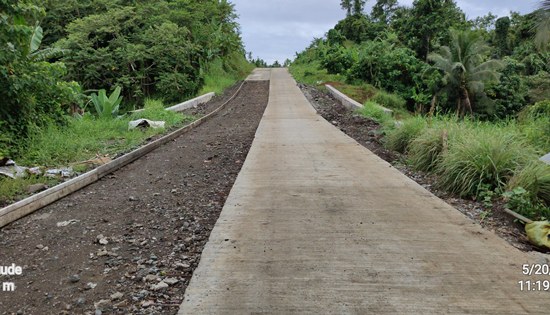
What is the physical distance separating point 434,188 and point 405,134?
274 cm

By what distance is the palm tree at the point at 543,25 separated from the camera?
1230cm

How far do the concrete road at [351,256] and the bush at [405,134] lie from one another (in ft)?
7.93

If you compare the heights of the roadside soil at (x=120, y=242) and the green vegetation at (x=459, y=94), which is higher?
the green vegetation at (x=459, y=94)

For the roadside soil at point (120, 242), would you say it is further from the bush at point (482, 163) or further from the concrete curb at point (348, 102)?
the concrete curb at point (348, 102)

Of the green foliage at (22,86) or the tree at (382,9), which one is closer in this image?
the green foliage at (22,86)

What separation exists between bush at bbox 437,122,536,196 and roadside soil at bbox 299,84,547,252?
0.71ft

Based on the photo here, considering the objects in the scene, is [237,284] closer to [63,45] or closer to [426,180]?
[426,180]

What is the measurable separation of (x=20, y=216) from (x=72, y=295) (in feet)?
7.89

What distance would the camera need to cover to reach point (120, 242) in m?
4.54

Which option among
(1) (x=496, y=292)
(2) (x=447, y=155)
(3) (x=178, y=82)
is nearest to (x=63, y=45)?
(3) (x=178, y=82)

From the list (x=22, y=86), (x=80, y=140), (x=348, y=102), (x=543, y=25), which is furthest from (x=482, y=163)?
(x=348, y=102)

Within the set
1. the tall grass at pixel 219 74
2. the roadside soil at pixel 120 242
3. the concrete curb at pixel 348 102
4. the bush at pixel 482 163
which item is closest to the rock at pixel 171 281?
the roadside soil at pixel 120 242

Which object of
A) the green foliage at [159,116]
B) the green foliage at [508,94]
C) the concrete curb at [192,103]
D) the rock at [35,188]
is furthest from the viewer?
the green foliage at [508,94]

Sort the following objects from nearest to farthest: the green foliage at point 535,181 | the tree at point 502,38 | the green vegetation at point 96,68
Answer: the green foliage at point 535,181
the green vegetation at point 96,68
the tree at point 502,38
